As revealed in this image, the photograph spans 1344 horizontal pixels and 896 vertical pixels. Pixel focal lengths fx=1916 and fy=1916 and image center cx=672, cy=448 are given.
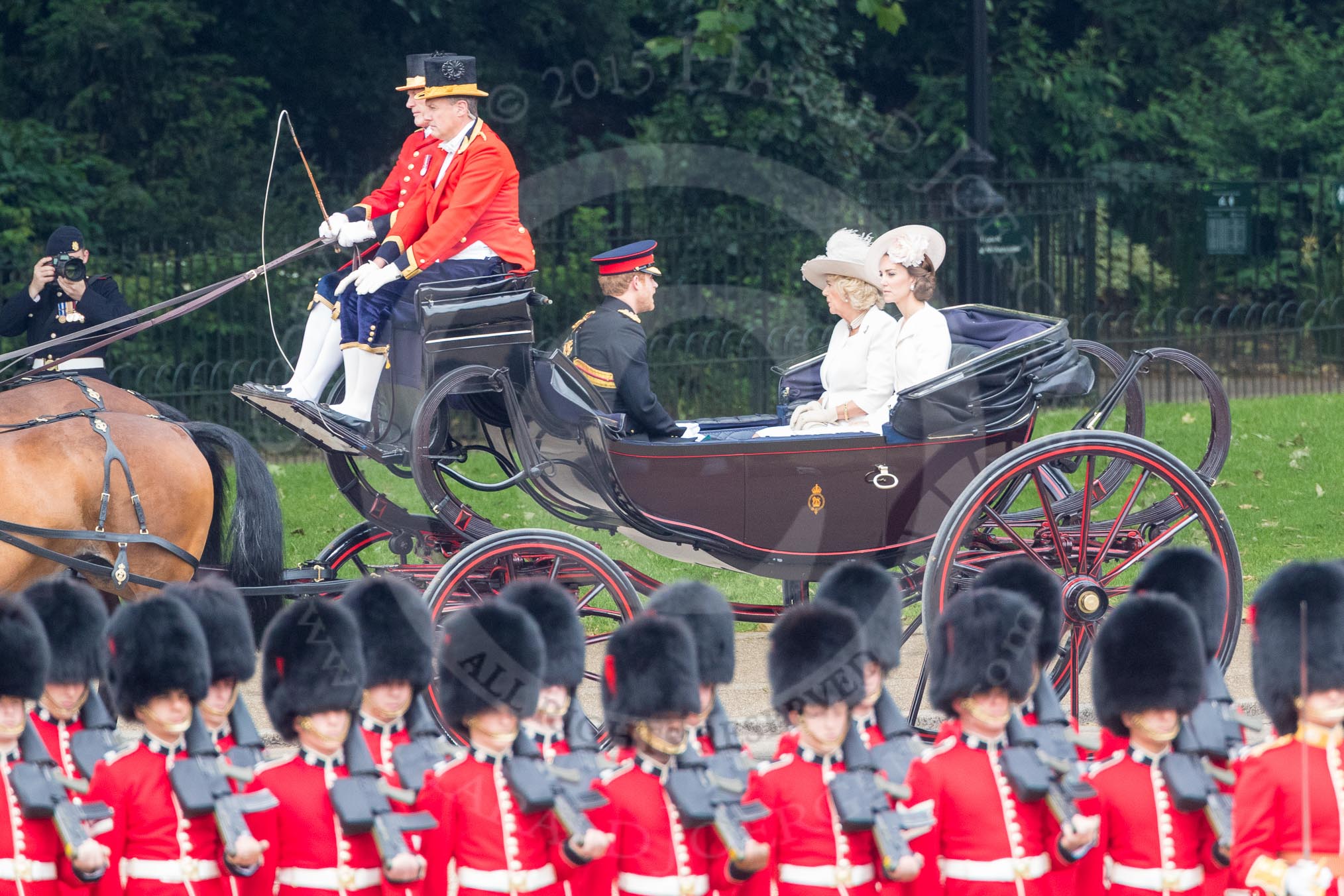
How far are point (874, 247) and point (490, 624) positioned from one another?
2.85m

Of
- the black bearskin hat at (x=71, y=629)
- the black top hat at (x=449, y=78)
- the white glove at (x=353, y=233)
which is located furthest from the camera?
the white glove at (x=353, y=233)

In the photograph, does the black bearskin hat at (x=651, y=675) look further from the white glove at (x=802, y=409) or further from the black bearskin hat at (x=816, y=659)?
the white glove at (x=802, y=409)

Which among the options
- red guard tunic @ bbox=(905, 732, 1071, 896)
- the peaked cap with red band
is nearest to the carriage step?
the peaked cap with red band

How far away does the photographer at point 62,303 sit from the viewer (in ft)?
24.8

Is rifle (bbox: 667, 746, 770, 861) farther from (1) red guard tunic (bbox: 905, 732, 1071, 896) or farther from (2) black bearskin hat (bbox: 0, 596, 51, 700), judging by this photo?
(2) black bearskin hat (bbox: 0, 596, 51, 700)

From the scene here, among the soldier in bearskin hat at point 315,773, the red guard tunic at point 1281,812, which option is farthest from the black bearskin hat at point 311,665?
the red guard tunic at point 1281,812

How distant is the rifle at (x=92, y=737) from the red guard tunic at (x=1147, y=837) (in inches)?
85.9

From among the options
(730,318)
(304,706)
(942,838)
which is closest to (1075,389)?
(942,838)

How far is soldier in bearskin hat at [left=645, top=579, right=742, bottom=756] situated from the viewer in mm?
4348

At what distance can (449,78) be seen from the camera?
22.2 ft

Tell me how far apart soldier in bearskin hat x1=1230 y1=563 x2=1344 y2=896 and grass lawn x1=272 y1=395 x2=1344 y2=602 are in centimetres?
429

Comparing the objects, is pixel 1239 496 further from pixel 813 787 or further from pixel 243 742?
pixel 243 742

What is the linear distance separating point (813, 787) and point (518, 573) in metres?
2.39

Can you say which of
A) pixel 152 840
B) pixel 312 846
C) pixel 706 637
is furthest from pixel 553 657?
pixel 152 840
